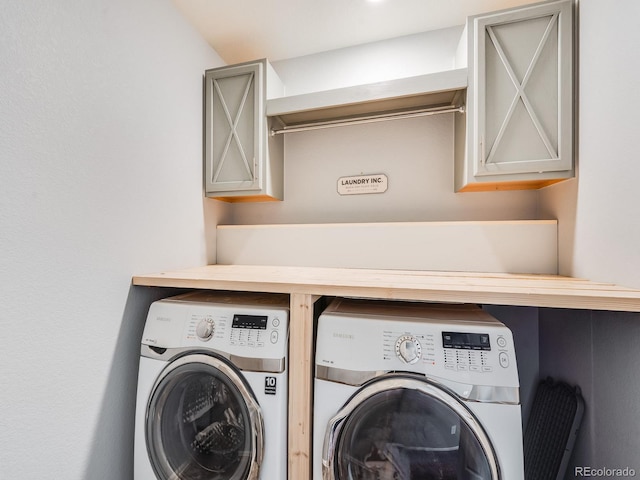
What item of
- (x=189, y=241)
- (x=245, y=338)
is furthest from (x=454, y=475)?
(x=189, y=241)

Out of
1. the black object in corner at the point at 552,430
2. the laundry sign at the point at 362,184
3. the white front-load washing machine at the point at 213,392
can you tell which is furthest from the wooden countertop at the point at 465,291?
the laundry sign at the point at 362,184

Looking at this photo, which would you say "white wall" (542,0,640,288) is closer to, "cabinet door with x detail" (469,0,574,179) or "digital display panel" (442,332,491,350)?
"cabinet door with x detail" (469,0,574,179)

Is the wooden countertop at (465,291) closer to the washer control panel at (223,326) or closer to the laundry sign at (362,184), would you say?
the washer control panel at (223,326)

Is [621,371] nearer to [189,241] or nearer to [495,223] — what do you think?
[495,223]

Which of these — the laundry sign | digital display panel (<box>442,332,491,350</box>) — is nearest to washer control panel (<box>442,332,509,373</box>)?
digital display panel (<box>442,332,491,350</box>)

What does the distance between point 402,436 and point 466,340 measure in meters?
0.40

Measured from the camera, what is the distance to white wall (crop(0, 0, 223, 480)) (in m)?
0.85

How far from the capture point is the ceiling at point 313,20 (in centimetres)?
151

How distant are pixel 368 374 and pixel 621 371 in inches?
34.5

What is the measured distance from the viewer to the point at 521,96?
1323mm

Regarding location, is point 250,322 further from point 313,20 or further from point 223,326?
point 313,20

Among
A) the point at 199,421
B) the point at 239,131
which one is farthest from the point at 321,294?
the point at 239,131

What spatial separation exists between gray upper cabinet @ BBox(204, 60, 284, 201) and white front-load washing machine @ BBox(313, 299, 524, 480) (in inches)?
41.4

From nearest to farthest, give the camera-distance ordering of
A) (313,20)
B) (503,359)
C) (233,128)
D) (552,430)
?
(503,359) < (552,430) < (313,20) < (233,128)
